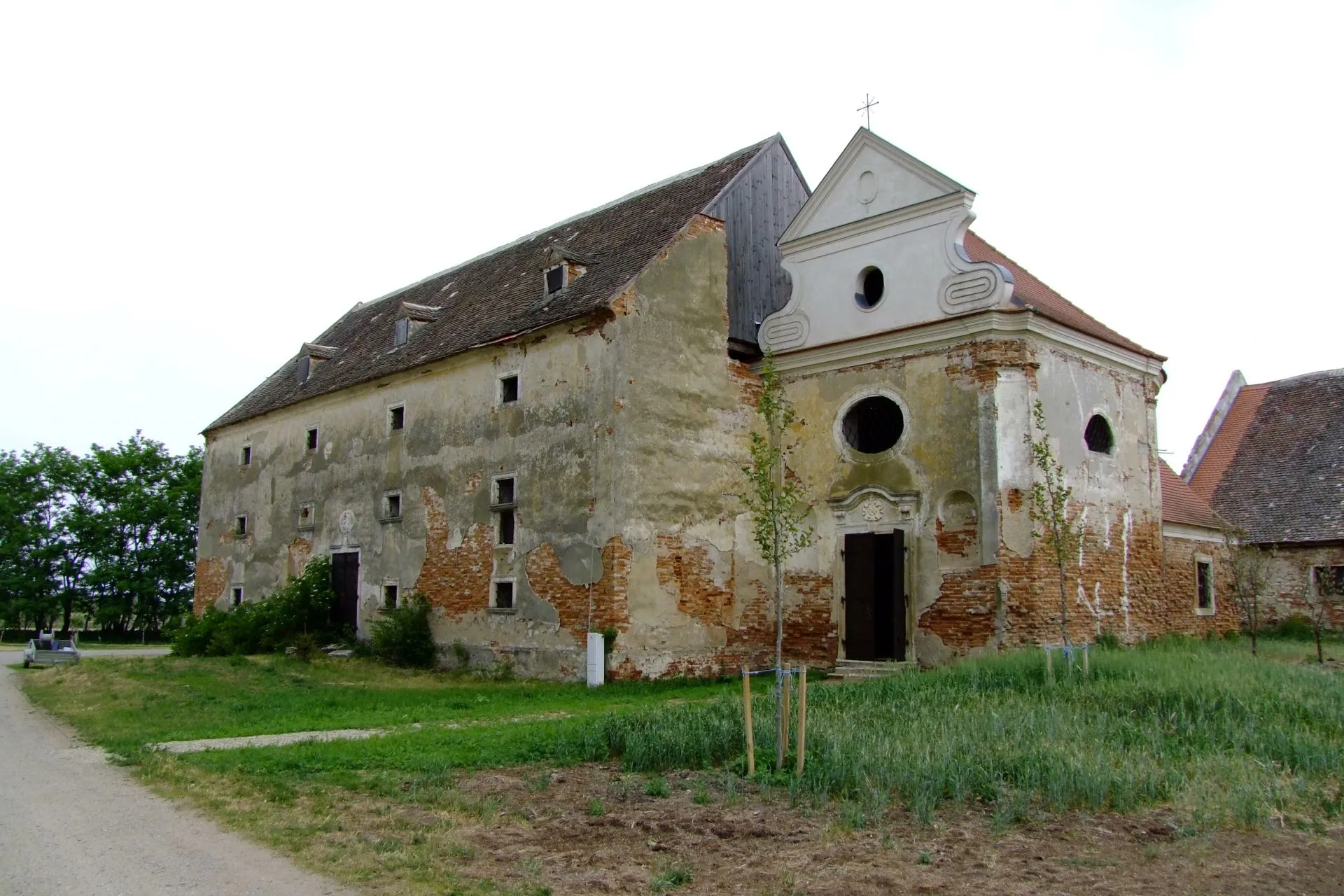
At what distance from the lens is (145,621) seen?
48812 millimetres

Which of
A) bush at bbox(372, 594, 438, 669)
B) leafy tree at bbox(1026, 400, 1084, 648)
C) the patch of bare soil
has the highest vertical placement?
leafy tree at bbox(1026, 400, 1084, 648)

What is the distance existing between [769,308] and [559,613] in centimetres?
830

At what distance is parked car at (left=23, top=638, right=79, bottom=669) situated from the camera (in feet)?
76.1

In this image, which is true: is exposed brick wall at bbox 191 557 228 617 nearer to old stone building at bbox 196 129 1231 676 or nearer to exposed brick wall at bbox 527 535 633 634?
old stone building at bbox 196 129 1231 676

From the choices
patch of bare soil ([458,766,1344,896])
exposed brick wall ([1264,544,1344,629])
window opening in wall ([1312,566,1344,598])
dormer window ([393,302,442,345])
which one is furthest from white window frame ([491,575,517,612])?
window opening in wall ([1312,566,1344,598])

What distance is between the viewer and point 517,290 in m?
23.2

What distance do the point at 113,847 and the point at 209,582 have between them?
83.0 ft

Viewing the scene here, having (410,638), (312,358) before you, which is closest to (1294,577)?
(410,638)

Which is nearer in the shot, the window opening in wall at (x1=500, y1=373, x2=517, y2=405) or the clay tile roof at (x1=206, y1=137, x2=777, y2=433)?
the clay tile roof at (x1=206, y1=137, x2=777, y2=433)

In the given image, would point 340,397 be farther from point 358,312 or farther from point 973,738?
point 973,738

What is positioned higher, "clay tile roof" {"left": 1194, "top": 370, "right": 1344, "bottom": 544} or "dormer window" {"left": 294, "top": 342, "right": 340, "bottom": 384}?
"dormer window" {"left": 294, "top": 342, "right": 340, "bottom": 384}

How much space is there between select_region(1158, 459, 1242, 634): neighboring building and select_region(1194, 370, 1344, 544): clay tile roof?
13.1 feet

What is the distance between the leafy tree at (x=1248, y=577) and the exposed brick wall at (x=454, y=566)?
46.7 ft

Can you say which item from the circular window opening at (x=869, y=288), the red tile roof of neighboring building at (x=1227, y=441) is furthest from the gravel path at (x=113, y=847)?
the red tile roof of neighboring building at (x=1227, y=441)
